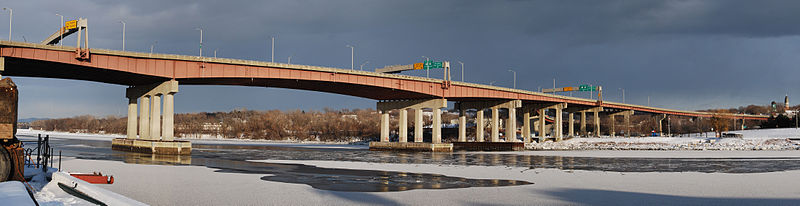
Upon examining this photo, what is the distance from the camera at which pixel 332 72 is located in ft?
237

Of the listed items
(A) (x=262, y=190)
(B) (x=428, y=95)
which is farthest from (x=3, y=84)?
(B) (x=428, y=95)

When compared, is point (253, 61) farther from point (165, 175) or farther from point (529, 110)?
point (529, 110)

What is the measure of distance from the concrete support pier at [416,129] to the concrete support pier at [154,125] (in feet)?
106

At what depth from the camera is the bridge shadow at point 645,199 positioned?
1741cm

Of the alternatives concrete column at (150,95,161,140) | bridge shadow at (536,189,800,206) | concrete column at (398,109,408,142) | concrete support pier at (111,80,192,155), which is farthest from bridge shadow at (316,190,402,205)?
concrete column at (398,109,408,142)

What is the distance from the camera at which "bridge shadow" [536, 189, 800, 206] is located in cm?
1741

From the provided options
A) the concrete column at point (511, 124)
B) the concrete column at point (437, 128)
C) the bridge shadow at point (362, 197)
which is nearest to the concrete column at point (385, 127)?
the concrete column at point (437, 128)

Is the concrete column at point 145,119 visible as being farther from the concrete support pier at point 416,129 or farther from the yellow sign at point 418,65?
the yellow sign at point 418,65

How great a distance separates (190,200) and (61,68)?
162ft

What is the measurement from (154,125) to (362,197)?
4853cm

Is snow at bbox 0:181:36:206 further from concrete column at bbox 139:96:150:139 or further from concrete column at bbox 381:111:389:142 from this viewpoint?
concrete column at bbox 381:111:389:142

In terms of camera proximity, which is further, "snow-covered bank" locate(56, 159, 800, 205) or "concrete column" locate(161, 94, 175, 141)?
"concrete column" locate(161, 94, 175, 141)

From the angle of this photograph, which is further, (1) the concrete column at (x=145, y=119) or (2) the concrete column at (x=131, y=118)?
(2) the concrete column at (x=131, y=118)

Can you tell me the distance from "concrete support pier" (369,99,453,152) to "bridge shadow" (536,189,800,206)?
60320mm
